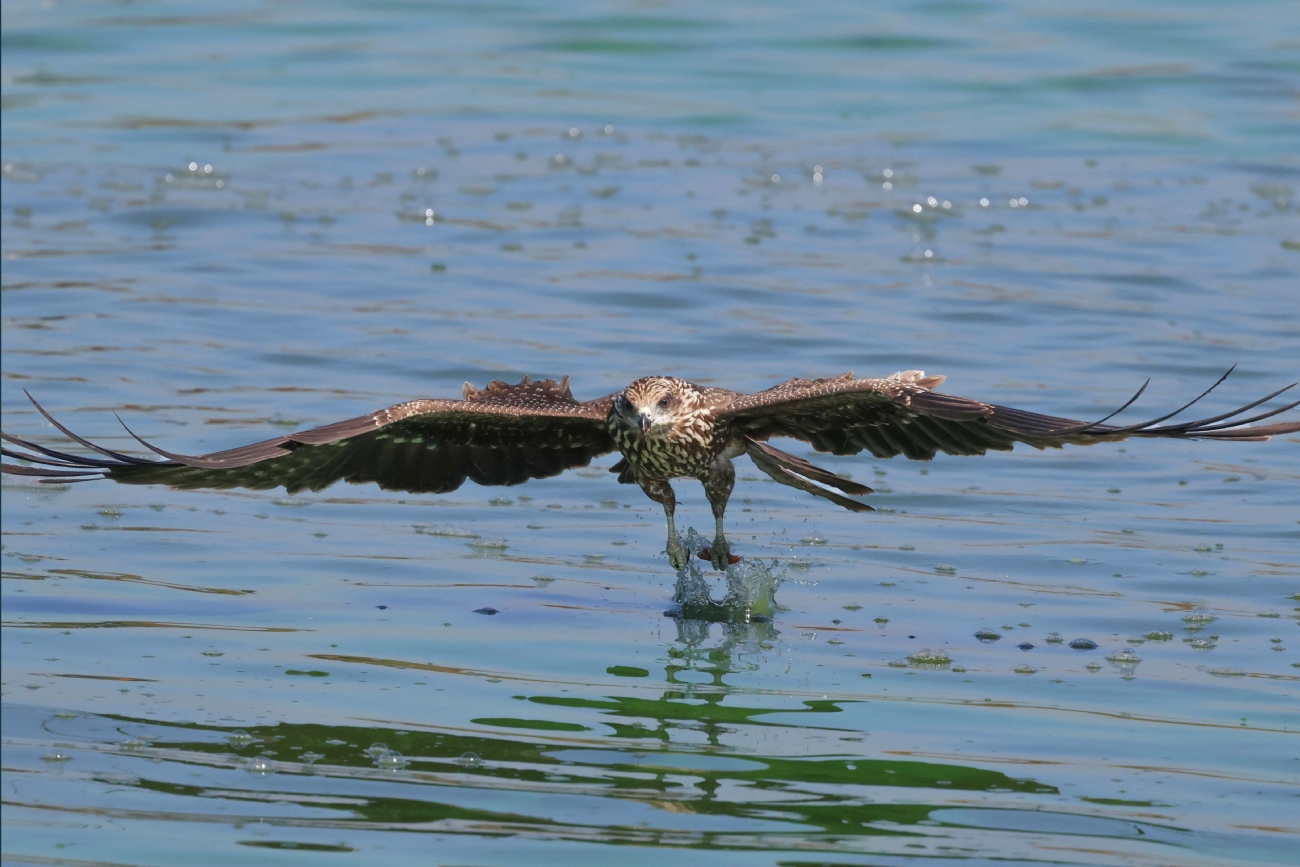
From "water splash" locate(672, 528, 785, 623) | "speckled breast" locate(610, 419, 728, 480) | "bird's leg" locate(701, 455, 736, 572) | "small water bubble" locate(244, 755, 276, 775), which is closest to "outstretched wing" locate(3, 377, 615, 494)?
"speckled breast" locate(610, 419, 728, 480)

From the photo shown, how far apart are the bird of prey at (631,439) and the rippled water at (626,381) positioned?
0.61 m

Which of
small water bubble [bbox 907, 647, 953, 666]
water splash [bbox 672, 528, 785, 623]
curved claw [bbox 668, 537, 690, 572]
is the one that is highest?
curved claw [bbox 668, 537, 690, 572]

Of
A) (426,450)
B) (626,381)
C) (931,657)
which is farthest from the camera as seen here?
(626,381)

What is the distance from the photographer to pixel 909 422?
7.26 meters

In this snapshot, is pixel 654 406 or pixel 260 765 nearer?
pixel 260 765

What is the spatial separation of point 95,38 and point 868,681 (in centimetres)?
1821

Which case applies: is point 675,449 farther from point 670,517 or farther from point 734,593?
point 734,593

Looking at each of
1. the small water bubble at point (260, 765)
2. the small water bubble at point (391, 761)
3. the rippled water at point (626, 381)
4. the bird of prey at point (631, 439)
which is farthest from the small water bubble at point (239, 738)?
the bird of prey at point (631, 439)

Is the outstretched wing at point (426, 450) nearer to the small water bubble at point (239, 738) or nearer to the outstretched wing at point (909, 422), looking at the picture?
the outstretched wing at point (909, 422)

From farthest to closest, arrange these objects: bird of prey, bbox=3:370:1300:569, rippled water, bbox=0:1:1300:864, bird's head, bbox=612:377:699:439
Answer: bird's head, bbox=612:377:699:439, bird of prey, bbox=3:370:1300:569, rippled water, bbox=0:1:1300:864

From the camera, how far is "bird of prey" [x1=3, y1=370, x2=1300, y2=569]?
6863mm

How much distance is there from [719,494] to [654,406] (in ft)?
2.63

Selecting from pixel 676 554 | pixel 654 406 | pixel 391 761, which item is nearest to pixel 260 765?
pixel 391 761

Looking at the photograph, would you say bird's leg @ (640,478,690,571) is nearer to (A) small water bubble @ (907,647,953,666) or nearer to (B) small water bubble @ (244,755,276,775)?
(A) small water bubble @ (907,647,953,666)
